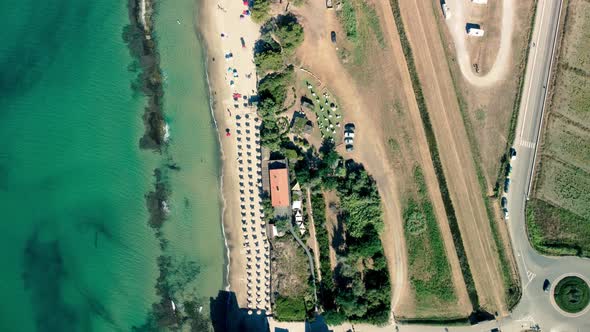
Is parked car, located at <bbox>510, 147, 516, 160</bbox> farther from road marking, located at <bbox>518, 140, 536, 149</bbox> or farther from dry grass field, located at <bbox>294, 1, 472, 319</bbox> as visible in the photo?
dry grass field, located at <bbox>294, 1, 472, 319</bbox>

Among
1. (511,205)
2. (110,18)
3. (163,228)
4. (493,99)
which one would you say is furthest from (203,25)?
(511,205)

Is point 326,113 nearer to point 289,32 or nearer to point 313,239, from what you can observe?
point 289,32

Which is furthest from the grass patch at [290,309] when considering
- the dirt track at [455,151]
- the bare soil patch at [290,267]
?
the dirt track at [455,151]

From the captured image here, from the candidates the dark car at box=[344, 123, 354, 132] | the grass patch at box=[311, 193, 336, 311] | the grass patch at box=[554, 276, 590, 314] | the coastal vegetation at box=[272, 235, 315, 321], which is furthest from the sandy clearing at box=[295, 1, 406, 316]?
the grass patch at box=[554, 276, 590, 314]

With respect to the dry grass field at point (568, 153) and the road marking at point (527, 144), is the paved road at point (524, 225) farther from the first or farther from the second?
the dry grass field at point (568, 153)

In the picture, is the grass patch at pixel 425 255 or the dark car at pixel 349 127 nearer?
the grass patch at pixel 425 255

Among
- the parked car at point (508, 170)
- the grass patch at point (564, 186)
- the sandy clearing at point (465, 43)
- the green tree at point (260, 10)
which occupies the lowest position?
the grass patch at point (564, 186)
